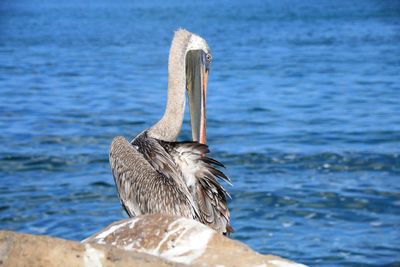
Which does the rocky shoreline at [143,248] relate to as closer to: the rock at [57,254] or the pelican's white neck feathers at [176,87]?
the rock at [57,254]

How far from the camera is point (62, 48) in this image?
90.1ft

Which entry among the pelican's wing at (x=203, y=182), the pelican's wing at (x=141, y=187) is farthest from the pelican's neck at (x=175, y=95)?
the pelican's wing at (x=203, y=182)

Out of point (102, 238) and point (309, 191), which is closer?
point (102, 238)

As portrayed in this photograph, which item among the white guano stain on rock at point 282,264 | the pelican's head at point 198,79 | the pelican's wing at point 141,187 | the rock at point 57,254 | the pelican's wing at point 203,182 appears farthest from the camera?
the pelican's head at point 198,79

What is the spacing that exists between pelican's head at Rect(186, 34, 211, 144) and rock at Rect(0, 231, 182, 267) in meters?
3.19

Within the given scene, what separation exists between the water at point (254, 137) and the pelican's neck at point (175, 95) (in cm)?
208

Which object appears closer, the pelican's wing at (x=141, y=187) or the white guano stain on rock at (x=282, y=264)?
the white guano stain on rock at (x=282, y=264)

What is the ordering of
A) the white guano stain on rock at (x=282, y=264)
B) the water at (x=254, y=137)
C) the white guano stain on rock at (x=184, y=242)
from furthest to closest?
1. the water at (x=254, y=137)
2. the white guano stain on rock at (x=184, y=242)
3. the white guano stain on rock at (x=282, y=264)

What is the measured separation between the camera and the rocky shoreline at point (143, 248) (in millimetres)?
3102

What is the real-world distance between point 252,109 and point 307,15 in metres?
32.1

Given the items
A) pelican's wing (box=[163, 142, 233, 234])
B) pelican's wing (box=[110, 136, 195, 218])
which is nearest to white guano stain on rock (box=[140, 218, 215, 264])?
pelican's wing (box=[110, 136, 195, 218])

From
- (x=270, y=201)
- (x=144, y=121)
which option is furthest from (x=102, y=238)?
(x=144, y=121)

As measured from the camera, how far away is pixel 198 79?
648cm

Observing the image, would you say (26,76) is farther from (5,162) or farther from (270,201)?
(270,201)
